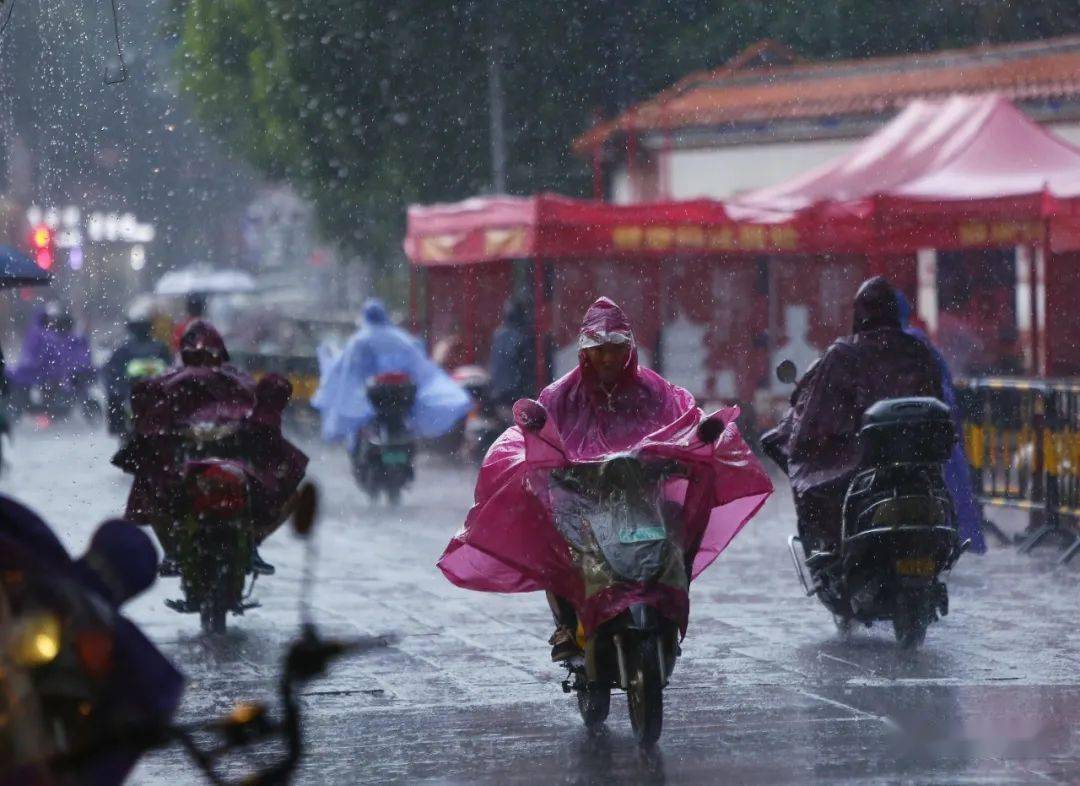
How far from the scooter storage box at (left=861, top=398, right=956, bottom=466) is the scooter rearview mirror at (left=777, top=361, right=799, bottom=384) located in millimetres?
657

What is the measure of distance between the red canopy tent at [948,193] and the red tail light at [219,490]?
11.8 m

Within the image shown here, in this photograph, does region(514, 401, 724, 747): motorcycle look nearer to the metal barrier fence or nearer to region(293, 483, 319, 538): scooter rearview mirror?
region(293, 483, 319, 538): scooter rearview mirror

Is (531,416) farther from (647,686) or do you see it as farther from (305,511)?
(305,511)

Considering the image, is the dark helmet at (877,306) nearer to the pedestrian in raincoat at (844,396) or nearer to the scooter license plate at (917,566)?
the pedestrian in raincoat at (844,396)

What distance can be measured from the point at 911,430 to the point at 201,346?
12.4 feet

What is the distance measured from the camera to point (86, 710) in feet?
Result: 11.8

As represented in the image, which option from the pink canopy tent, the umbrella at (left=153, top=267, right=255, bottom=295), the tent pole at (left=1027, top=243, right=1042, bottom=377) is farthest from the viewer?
the umbrella at (left=153, top=267, right=255, bottom=295)

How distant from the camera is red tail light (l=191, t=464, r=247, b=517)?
1084cm

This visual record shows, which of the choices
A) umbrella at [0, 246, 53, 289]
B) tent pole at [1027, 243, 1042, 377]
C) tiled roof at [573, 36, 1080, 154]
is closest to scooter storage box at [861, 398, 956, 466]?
umbrella at [0, 246, 53, 289]

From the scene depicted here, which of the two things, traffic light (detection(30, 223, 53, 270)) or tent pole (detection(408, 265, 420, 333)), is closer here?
tent pole (detection(408, 265, 420, 333))

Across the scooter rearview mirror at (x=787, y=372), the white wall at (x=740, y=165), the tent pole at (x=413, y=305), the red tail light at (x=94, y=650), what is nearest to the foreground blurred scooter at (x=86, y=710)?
the red tail light at (x=94, y=650)

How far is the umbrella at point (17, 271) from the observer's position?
47.0 ft

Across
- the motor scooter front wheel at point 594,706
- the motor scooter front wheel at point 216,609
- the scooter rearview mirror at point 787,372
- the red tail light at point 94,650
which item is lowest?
the motor scooter front wheel at point 216,609

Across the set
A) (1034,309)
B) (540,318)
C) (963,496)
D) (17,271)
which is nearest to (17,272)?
(17,271)
